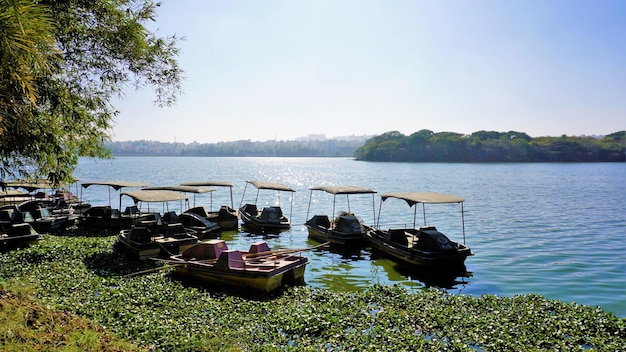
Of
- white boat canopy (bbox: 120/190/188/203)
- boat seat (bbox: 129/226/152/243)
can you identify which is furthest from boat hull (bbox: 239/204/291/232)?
boat seat (bbox: 129/226/152/243)

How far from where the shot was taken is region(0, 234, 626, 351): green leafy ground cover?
10.5 meters

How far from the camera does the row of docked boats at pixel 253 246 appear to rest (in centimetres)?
1570

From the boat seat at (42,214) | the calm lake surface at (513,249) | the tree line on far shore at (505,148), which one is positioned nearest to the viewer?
the calm lake surface at (513,249)

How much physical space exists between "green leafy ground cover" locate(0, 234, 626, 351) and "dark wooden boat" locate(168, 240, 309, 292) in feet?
1.63

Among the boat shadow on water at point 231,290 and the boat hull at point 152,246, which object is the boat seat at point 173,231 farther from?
the boat shadow on water at point 231,290

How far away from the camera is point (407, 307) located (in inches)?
529

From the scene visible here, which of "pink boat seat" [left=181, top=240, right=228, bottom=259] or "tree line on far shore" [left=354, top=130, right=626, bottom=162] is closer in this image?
"pink boat seat" [left=181, top=240, right=228, bottom=259]

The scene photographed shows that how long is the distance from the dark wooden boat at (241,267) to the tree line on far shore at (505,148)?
155 m

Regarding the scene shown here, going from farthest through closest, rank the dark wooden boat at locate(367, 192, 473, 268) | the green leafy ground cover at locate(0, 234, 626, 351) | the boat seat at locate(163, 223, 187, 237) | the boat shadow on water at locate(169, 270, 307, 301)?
the boat seat at locate(163, 223, 187, 237)
the dark wooden boat at locate(367, 192, 473, 268)
the boat shadow on water at locate(169, 270, 307, 301)
the green leafy ground cover at locate(0, 234, 626, 351)

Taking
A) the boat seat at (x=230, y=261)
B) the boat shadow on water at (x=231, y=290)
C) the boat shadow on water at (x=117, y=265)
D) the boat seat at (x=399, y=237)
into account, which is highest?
the boat seat at (x=230, y=261)

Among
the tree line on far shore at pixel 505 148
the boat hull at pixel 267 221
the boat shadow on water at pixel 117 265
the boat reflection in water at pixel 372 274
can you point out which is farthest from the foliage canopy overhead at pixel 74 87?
the tree line on far shore at pixel 505 148

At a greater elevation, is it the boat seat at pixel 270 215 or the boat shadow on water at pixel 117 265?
the boat seat at pixel 270 215

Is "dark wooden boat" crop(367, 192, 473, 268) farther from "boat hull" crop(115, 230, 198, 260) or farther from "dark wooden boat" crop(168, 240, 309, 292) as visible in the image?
"boat hull" crop(115, 230, 198, 260)

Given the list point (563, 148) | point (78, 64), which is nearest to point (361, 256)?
point (78, 64)
